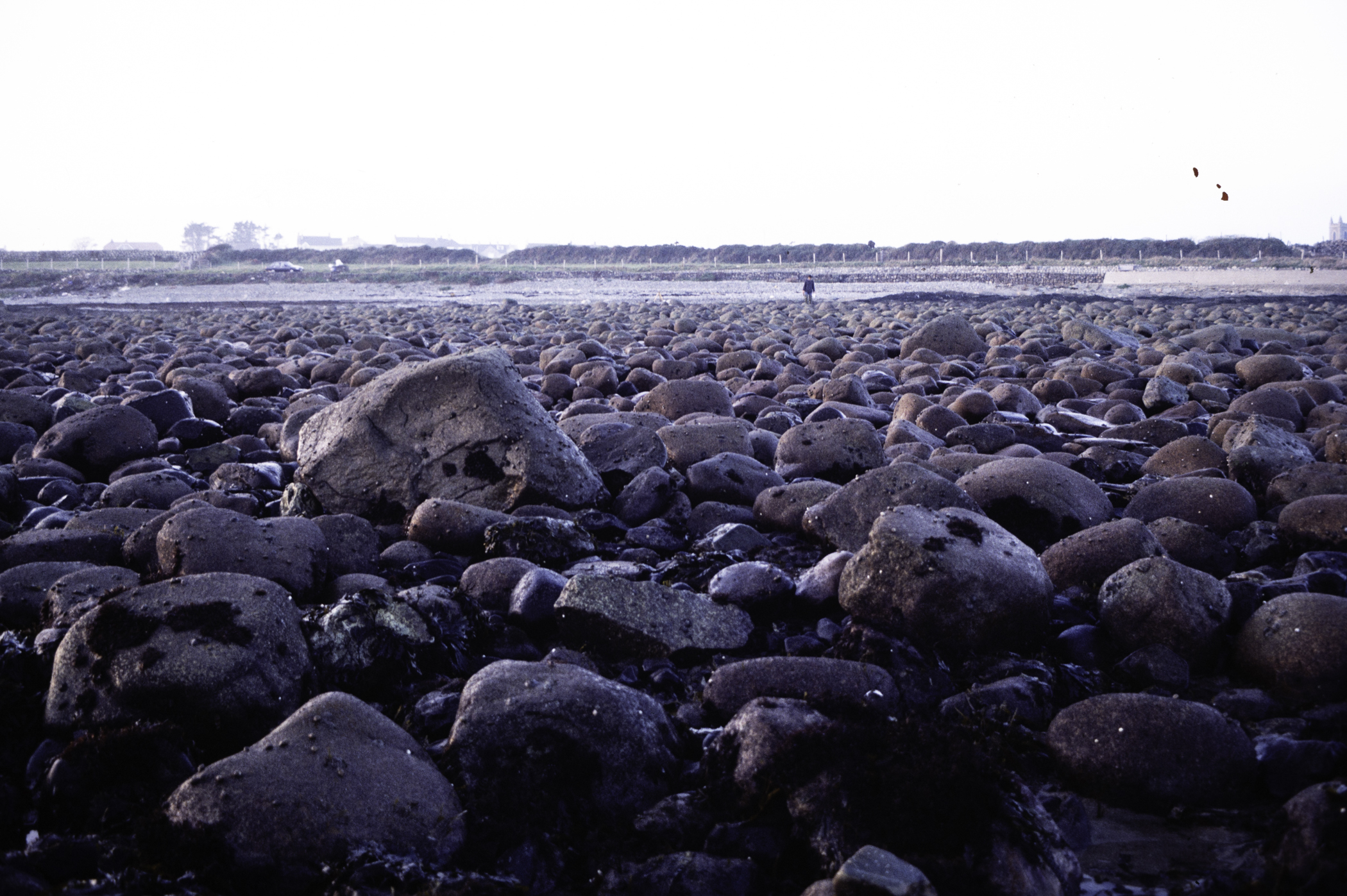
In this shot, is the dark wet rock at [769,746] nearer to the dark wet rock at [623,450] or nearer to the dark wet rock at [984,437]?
the dark wet rock at [623,450]

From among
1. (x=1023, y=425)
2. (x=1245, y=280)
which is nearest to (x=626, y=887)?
(x=1023, y=425)

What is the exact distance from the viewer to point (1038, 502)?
4191 mm

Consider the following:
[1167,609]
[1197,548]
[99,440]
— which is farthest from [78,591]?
[1197,548]

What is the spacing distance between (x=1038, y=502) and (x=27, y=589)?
162 inches

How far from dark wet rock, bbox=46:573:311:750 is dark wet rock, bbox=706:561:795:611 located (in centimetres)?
147

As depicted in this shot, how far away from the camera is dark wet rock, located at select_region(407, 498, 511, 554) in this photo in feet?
13.3

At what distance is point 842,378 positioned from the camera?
7.77 m

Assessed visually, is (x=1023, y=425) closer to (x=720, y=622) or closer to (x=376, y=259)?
(x=720, y=622)

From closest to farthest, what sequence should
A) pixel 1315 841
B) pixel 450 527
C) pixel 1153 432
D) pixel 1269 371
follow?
pixel 1315 841 < pixel 450 527 < pixel 1153 432 < pixel 1269 371

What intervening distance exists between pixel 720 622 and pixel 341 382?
6478 mm

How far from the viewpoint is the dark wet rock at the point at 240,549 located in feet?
11.1

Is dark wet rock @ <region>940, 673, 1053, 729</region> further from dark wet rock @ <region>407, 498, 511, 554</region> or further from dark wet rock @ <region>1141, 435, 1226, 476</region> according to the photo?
dark wet rock @ <region>1141, 435, 1226, 476</region>

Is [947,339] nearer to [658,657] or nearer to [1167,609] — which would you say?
Answer: [1167,609]

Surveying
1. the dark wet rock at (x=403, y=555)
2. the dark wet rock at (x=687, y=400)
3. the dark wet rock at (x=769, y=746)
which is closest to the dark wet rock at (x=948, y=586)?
the dark wet rock at (x=769, y=746)
